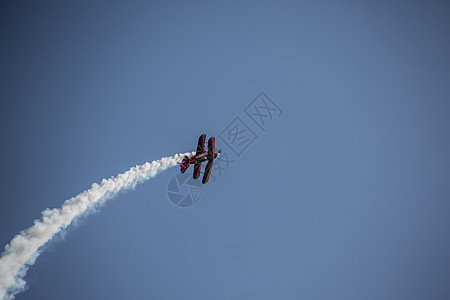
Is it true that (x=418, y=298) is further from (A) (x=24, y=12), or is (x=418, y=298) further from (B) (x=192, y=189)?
(A) (x=24, y=12)

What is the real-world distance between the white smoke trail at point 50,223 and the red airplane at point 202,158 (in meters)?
1.67

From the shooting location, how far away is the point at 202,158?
137 feet

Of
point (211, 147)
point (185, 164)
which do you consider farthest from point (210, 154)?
point (185, 164)

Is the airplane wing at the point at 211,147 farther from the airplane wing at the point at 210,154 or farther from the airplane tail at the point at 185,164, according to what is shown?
the airplane tail at the point at 185,164

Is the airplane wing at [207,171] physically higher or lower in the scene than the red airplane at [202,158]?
lower

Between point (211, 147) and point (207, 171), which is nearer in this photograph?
point (211, 147)

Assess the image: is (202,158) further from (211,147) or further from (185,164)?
(185,164)

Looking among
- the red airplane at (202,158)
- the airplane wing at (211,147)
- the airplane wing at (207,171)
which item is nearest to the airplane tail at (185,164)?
the red airplane at (202,158)

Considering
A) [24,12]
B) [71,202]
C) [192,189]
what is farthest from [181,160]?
[24,12]

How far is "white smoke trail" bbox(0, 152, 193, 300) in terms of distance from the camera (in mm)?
32719

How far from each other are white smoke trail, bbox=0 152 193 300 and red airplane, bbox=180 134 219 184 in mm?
1668

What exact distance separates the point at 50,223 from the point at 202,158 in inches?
791

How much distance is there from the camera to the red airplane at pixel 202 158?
136 ft

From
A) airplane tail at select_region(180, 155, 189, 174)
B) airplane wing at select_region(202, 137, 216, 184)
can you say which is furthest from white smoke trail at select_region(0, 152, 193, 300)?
airplane wing at select_region(202, 137, 216, 184)
